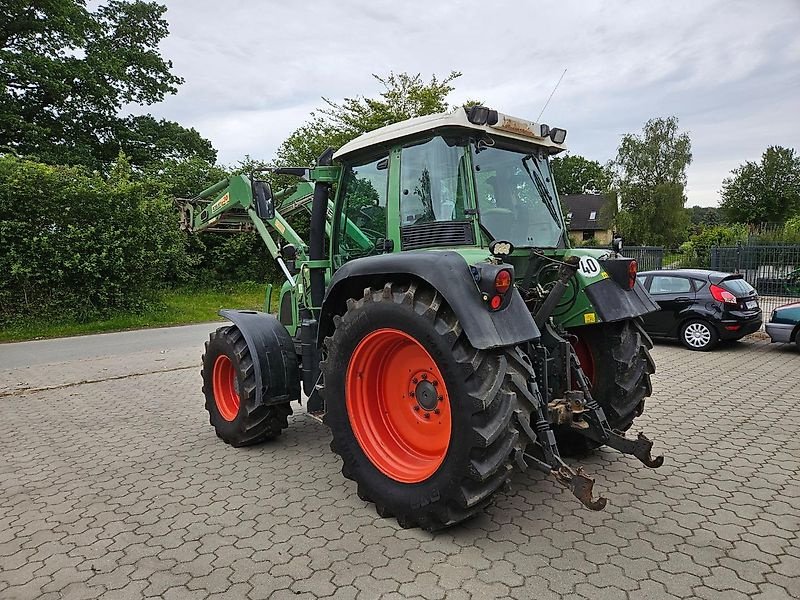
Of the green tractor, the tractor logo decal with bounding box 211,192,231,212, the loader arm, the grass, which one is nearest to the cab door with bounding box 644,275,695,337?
the green tractor

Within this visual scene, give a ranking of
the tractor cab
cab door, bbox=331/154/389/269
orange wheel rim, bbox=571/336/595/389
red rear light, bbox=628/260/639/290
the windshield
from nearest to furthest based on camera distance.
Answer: the tractor cab → the windshield → cab door, bbox=331/154/389/269 → red rear light, bbox=628/260/639/290 → orange wheel rim, bbox=571/336/595/389

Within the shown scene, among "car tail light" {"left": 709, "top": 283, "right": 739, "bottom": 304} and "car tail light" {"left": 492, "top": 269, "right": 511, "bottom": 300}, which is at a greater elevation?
"car tail light" {"left": 492, "top": 269, "right": 511, "bottom": 300}

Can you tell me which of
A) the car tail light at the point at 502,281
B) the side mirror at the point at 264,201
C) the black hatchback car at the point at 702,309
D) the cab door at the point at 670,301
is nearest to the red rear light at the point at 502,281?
the car tail light at the point at 502,281

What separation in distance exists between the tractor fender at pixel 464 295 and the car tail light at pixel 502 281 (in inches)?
4.3

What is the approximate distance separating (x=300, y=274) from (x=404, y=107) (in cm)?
1677

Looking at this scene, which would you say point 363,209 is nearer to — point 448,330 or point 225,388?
point 448,330

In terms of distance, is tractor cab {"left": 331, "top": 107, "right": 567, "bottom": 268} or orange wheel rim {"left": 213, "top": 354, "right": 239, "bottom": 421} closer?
tractor cab {"left": 331, "top": 107, "right": 567, "bottom": 268}

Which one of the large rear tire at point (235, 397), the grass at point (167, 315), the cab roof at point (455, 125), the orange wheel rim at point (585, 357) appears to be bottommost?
the grass at point (167, 315)

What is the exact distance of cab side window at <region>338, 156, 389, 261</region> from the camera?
4.00 m

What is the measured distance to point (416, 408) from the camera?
3588mm

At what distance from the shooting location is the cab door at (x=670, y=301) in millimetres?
10016

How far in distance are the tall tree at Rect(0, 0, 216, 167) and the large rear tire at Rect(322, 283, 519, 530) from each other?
731 inches

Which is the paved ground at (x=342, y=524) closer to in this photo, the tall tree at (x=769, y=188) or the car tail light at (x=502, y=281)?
the car tail light at (x=502, y=281)

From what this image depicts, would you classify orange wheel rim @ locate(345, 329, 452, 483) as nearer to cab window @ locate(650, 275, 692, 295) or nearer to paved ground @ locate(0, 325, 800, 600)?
paved ground @ locate(0, 325, 800, 600)
